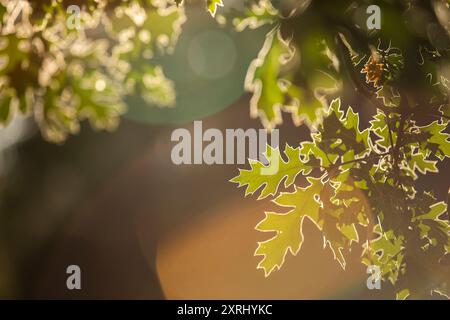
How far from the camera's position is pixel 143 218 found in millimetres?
15695


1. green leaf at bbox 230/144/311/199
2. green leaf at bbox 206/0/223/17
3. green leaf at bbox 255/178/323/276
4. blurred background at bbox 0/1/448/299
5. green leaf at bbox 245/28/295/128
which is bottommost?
green leaf at bbox 255/178/323/276

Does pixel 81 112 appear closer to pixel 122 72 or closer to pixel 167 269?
pixel 122 72

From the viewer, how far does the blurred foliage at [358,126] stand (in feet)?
4.00

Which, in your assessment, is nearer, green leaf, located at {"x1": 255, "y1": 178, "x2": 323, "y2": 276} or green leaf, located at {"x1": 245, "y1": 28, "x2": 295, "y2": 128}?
green leaf, located at {"x1": 245, "y1": 28, "x2": 295, "y2": 128}

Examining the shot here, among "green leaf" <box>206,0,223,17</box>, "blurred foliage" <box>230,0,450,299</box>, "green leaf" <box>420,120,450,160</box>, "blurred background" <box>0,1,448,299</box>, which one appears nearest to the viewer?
"blurred foliage" <box>230,0,450,299</box>

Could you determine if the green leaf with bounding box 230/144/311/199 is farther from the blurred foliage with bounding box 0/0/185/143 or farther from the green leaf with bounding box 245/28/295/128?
the blurred foliage with bounding box 0/0/185/143

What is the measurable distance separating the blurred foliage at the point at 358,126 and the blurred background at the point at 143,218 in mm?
10410

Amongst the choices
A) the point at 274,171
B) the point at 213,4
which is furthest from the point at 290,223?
the point at 213,4

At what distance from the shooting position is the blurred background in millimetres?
Answer: 13219

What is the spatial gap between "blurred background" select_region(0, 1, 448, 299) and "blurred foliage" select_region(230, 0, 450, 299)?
10.4 m

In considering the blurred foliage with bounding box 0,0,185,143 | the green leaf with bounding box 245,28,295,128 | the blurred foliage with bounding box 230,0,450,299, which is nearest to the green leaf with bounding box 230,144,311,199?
the blurred foliage with bounding box 230,0,450,299

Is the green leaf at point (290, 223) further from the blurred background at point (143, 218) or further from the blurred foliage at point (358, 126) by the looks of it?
the blurred background at point (143, 218)

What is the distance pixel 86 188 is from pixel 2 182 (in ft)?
9.18
